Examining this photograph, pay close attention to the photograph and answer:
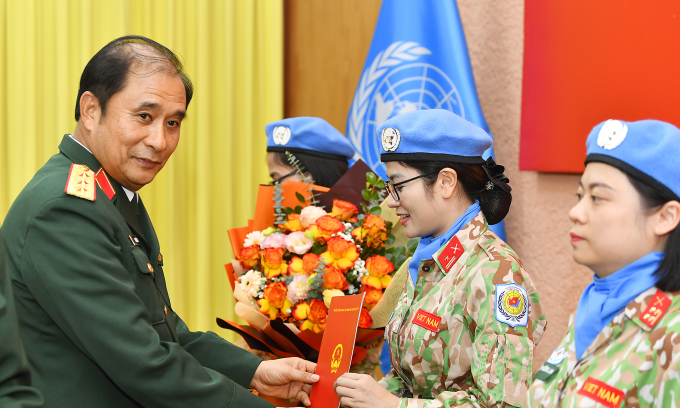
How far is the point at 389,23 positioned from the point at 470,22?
1.48 ft

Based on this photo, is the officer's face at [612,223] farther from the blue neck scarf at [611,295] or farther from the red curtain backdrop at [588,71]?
the red curtain backdrop at [588,71]

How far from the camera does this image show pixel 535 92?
272cm

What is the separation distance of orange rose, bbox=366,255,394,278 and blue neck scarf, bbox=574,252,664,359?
2.45 feet

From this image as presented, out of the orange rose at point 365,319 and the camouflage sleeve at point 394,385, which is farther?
the orange rose at point 365,319

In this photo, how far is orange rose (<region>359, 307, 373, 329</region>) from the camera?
1.77m

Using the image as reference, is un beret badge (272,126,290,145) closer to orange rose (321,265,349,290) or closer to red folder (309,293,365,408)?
orange rose (321,265,349,290)

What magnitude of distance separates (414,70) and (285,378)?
1.85 metres

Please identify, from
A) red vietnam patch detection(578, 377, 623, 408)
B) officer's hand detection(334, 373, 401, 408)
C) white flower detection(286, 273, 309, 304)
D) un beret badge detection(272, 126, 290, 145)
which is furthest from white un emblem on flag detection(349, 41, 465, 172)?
red vietnam patch detection(578, 377, 623, 408)

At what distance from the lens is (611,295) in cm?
109

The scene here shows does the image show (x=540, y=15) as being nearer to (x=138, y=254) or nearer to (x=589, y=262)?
(x=589, y=262)

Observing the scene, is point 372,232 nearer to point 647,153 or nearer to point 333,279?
point 333,279

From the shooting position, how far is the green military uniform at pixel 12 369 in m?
0.89

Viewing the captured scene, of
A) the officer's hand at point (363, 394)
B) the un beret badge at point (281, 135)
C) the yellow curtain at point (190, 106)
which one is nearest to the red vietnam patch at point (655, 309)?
the officer's hand at point (363, 394)

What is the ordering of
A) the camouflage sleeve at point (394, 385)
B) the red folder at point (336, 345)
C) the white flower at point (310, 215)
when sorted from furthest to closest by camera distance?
the white flower at point (310, 215) < the camouflage sleeve at point (394, 385) < the red folder at point (336, 345)
